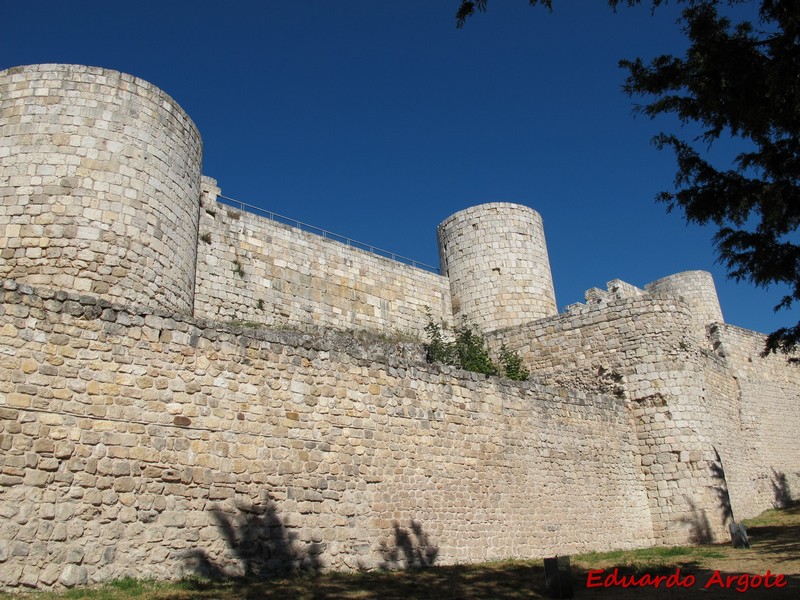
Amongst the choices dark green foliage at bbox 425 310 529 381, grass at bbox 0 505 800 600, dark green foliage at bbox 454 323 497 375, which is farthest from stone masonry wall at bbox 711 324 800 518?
grass at bbox 0 505 800 600

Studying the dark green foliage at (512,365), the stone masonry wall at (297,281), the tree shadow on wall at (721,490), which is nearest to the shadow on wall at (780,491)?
the tree shadow on wall at (721,490)

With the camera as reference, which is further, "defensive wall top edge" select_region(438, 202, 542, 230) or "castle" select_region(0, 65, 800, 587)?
"defensive wall top edge" select_region(438, 202, 542, 230)

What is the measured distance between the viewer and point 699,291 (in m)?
29.6

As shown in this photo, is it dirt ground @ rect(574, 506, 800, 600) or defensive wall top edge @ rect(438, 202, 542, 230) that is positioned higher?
defensive wall top edge @ rect(438, 202, 542, 230)

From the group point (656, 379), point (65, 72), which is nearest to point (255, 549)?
point (65, 72)

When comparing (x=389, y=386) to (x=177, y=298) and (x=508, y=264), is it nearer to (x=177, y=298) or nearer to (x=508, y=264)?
(x=177, y=298)

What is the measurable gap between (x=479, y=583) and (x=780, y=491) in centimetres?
1558

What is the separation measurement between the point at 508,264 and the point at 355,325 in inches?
222

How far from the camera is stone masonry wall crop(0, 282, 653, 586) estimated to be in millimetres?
7234

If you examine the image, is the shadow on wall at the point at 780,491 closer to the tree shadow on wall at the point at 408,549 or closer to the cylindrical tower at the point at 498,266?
the cylindrical tower at the point at 498,266

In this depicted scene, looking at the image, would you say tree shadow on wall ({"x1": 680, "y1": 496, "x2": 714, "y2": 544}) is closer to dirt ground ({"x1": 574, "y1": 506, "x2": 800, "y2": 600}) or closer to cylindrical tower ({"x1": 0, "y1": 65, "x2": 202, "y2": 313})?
dirt ground ({"x1": 574, "y1": 506, "x2": 800, "y2": 600})

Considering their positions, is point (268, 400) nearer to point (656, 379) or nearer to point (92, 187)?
point (92, 187)

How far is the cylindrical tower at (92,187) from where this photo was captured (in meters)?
11.1

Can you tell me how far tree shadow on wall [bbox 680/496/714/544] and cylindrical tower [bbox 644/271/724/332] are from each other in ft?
52.2
